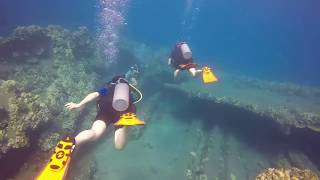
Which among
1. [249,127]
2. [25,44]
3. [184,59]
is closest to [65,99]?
[25,44]

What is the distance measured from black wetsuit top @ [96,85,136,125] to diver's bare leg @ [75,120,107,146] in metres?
0.13

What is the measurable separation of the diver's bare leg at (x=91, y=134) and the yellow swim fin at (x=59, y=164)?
43cm

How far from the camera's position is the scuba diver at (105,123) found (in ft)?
14.4

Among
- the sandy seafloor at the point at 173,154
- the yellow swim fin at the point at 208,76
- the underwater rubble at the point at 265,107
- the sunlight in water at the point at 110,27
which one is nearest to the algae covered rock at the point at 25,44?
the sunlight in water at the point at 110,27

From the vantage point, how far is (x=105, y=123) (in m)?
6.01

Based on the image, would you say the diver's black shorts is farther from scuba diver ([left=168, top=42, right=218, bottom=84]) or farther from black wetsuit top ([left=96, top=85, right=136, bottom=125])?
scuba diver ([left=168, top=42, right=218, bottom=84])

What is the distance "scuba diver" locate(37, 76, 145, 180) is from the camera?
440cm

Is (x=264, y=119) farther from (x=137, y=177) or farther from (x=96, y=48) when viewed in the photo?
(x=96, y=48)

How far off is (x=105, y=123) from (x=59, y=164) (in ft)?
5.64

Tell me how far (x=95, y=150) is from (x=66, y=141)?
7353mm

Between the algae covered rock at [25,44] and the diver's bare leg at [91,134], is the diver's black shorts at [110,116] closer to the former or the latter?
the diver's bare leg at [91,134]

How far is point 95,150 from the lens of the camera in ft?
38.8

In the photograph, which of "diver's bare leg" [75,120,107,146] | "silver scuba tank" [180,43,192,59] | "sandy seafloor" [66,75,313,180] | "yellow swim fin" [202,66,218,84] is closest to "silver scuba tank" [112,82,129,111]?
"diver's bare leg" [75,120,107,146]

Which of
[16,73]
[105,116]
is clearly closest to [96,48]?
[16,73]
